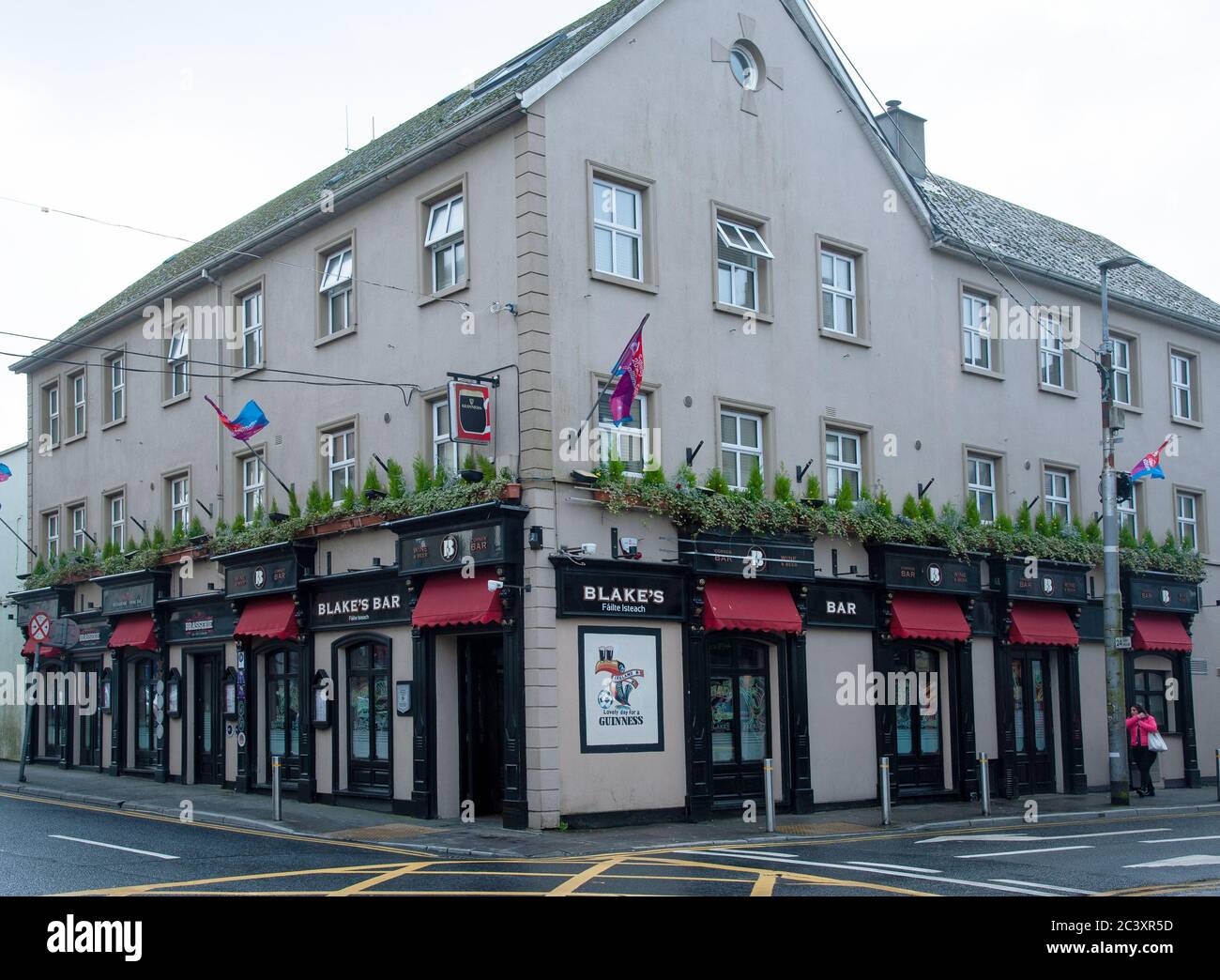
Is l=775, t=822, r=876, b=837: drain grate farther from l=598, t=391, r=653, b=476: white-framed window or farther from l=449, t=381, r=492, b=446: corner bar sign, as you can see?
l=449, t=381, r=492, b=446: corner bar sign

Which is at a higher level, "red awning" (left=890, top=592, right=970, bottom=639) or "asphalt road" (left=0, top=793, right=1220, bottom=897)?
"red awning" (left=890, top=592, right=970, bottom=639)

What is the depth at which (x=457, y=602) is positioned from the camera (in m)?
19.2

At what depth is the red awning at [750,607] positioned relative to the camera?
66.6 feet

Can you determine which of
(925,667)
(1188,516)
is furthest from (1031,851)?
(1188,516)

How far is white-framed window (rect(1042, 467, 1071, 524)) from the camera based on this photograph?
28188mm

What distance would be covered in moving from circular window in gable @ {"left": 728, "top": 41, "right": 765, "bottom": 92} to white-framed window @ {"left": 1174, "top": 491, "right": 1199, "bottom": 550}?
15.6m

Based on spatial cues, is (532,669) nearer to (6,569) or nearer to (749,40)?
(749,40)

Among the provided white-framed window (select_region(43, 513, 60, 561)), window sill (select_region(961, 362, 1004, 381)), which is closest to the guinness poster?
window sill (select_region(961, 362, 1004, 381))

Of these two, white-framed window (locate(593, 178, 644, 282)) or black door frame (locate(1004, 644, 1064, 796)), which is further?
black door frame (locate(1004, 644, 1064, 796))

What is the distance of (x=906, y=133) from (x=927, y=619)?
41.2 feet

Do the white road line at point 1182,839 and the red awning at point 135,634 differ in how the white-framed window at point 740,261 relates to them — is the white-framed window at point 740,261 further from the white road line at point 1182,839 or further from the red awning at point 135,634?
Answer: the red awning at point 135,634

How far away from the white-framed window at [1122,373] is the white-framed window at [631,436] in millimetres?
15072

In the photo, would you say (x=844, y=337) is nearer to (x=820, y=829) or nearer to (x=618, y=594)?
(x=618, y=594)
